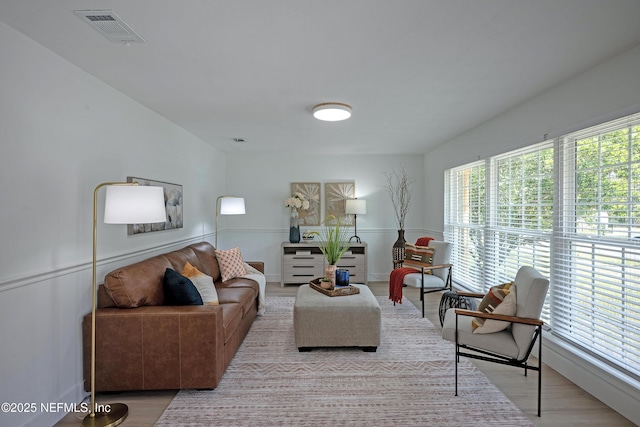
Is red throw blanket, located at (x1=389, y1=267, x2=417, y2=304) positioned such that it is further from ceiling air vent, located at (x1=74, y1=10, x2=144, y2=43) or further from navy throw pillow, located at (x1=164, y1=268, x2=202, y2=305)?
ceiling air vent, located at (x1=74, y1=10, x2=144, y2=43)

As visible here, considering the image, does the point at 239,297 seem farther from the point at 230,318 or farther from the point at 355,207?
the point at 355,207

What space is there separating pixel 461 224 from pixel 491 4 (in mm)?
3720

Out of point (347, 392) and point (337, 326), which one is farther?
point (337, 326)

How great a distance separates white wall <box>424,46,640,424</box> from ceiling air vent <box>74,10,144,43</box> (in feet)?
10.4

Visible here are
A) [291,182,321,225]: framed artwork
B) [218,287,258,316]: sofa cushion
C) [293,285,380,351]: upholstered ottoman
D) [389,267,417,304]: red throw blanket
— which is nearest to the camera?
[293,285,380,351]: upholstered ottoman

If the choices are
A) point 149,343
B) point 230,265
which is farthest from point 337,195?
point 149,343

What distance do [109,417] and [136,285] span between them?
89cm

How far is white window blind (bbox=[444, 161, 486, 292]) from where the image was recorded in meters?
4.38

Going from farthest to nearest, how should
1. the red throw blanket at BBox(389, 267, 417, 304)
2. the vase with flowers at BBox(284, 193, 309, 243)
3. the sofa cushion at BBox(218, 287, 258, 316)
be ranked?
the vase with flowers at BBox(284, 193, 309, 243) < the red throw blanket at BBox(389, 267, 417, 304) < the sofa cushion at BBox(218, 287, 258, 316)

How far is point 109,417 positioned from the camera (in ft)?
7.21

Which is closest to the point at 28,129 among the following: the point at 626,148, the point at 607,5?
the point at 607,5

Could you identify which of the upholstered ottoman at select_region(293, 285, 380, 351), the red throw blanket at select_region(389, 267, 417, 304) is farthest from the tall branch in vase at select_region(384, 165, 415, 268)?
the upholstered ottoman at select_region(293, 285, 380, 351)

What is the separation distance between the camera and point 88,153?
8.46 ft

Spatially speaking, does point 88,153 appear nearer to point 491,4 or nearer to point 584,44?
point 491,4
